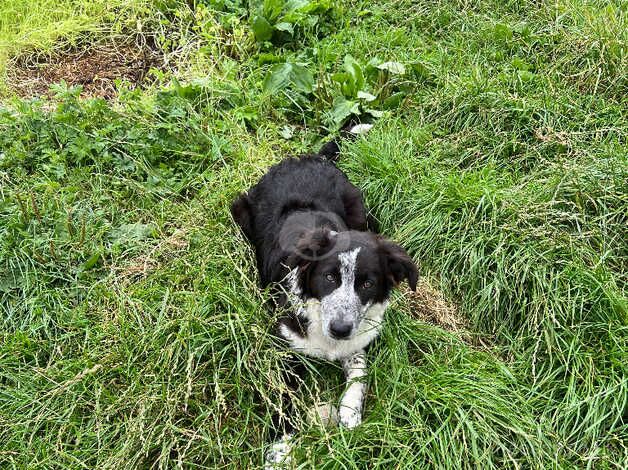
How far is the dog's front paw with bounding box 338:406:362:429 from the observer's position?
10.3 feet

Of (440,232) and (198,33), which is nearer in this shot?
(440,232)

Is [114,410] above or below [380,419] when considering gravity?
above

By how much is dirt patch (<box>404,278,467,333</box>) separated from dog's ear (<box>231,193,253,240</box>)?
3.30ft

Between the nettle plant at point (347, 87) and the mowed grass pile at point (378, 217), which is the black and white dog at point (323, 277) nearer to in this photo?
the mowed grass pile at point (378, 217)

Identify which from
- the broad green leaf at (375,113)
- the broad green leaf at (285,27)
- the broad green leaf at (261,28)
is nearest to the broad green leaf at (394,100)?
the broad green leaf at (375,113)

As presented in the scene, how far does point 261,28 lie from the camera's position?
5.39 m

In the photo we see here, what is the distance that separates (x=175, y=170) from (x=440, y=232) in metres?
1.83

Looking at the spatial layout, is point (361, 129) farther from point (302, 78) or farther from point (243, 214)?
point (243, 214)

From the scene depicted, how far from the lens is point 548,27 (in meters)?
5.07

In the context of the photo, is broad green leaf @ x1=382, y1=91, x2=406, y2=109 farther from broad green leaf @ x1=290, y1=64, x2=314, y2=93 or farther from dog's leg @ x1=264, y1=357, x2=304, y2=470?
dog's leg @ x1=264, y1=357, x2=304, y2=470

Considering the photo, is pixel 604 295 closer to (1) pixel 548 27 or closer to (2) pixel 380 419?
(2) pixel 380 419

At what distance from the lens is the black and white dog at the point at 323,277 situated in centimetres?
311

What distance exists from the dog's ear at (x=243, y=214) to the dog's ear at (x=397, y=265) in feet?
3.34

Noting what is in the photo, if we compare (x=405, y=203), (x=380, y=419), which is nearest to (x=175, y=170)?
(x=405, y=203)
